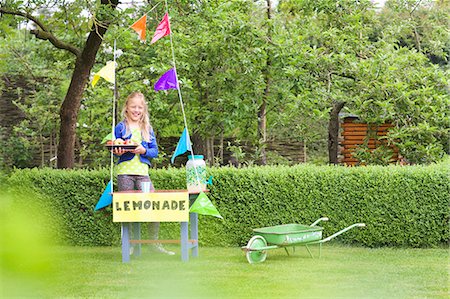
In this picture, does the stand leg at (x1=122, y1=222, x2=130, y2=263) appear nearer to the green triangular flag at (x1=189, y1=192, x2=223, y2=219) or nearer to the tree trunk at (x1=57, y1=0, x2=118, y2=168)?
the green triangular flag at (x1=189, y1=192, x2=223, y2=219)

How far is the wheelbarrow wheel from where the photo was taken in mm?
5527

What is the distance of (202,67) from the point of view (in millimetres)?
9664

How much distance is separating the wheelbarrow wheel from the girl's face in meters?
1.40

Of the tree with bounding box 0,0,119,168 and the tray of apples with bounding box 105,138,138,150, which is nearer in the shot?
the tray of apples with bounding box 105,138,138,150

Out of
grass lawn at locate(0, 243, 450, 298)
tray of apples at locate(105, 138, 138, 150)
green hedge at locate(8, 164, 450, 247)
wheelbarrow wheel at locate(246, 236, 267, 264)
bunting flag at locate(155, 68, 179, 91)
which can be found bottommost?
grass lawn at locate(0, 243, 450, 298)

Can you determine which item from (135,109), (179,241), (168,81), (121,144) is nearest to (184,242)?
(179,241)

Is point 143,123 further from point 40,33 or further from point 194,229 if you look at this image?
point 40,33

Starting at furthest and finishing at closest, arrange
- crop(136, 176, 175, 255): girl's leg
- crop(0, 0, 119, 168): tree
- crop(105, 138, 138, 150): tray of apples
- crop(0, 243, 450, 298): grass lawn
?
crop(0, 0, 119, 168): tree → crop(136, 176, 175, 255): girl's leg → crop(105, 138, 138, 150): tray of apples → crop(0, 243, 450, 298): grass lawn

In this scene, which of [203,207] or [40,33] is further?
A: [40,33]

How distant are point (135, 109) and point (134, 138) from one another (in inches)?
9.6

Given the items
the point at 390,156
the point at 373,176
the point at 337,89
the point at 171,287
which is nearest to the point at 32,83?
the point at 337,89

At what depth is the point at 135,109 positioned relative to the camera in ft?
19.0

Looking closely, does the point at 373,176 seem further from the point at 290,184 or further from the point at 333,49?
the point at 333,49

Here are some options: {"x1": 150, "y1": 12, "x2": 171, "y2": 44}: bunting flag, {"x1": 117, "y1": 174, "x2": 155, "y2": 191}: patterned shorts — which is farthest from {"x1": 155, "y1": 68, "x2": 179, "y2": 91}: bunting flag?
{"x1": 117, "y1": 174, "x2": 155, "y2": 191}: patterned shorts
